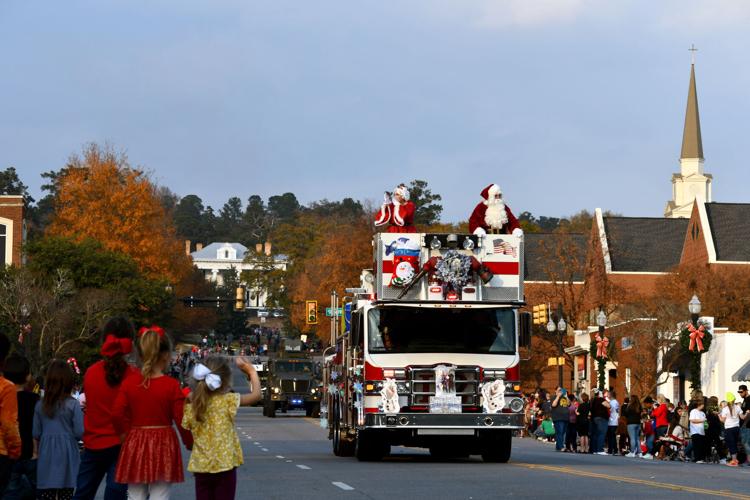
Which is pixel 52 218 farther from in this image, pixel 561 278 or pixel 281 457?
pixel 281 457

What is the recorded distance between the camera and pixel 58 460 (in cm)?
1249

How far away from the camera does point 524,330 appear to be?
25062mm

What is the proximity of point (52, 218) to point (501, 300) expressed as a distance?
70.7 m

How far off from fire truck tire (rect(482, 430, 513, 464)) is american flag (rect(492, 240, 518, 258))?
315 centimetres

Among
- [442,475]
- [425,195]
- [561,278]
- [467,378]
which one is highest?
[425,195]

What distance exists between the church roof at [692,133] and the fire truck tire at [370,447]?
87.8 meters

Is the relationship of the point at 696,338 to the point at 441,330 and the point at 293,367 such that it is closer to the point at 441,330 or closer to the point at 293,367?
the point at 441,330

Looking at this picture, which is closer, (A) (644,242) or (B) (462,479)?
(B) (462,479)

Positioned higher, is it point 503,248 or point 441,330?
point 503,248

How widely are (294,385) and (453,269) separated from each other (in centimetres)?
4359

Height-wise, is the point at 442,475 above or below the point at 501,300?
below

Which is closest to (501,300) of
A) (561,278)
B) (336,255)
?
(561,278)

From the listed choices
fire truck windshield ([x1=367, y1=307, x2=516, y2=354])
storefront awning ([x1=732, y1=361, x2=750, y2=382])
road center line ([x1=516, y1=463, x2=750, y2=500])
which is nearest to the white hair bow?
road center line ([x1=516, y1=463, x2=750, y2=500])

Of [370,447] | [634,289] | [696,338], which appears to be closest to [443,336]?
[370,447]
